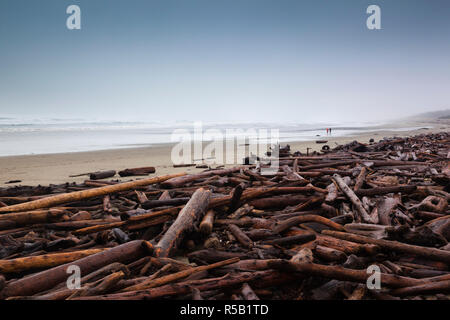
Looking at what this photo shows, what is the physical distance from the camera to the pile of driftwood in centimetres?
229

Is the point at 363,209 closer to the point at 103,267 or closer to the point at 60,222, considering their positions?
the point at 103,267

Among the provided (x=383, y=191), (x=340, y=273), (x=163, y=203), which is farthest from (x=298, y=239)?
(x=383, y=191)

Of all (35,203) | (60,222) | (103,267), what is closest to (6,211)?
(35,203)

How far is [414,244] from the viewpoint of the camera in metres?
2.93

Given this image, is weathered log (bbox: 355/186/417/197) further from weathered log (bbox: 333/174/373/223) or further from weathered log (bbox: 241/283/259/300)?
weathered log (bbox: 241/283/259/300)

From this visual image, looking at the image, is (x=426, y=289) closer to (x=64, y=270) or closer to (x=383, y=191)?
(x=383, y=191)

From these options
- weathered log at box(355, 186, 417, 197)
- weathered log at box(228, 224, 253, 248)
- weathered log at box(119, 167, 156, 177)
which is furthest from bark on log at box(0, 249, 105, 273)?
weathered log at box(119, 167, 156, 177)

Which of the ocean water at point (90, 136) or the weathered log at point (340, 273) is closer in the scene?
the weathered log at point (340, 273)

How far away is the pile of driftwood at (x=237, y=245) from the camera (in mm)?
2289

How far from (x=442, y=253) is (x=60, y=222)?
4794mm

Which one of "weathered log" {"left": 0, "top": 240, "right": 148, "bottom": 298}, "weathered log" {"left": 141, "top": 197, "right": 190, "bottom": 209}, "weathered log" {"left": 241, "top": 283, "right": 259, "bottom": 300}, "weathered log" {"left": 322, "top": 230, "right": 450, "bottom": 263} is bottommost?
"weathered log" {"left": 241, "top": 283, "right": 259, "bottom": 300}

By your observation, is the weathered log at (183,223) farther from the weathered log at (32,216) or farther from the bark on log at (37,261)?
the weathered log at (32,216)

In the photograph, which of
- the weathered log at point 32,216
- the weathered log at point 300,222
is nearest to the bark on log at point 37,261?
the weathered log at point 32,216
